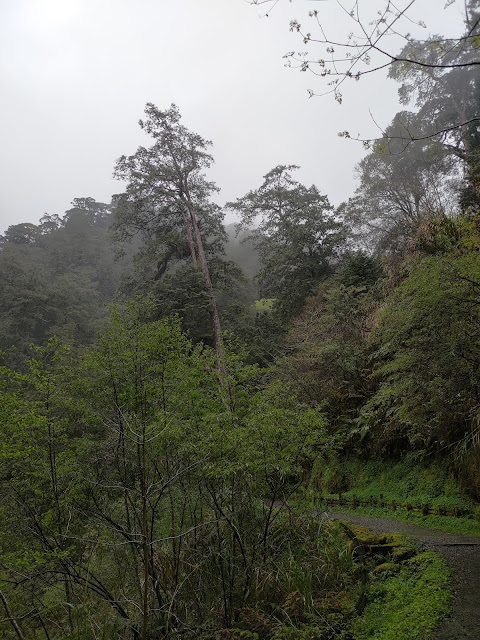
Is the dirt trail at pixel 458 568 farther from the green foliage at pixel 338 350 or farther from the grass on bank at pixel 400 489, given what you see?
the green foliage at pixel 338 350

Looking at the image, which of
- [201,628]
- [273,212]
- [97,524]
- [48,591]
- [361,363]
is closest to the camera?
[201,628]

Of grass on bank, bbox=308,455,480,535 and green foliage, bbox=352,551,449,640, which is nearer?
green foliage, bbox=352,551,449,640

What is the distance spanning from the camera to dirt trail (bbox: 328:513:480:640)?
3896 millimetres

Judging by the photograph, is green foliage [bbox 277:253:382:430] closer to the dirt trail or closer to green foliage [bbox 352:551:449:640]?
the dirt trail

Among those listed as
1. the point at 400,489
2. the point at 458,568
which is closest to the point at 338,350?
the point at 400,489

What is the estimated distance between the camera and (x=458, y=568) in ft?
16.8

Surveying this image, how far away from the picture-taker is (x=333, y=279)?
53.1ft

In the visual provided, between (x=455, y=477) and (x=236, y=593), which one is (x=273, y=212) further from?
(x=236, y=593)

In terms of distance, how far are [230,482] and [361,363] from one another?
758cm

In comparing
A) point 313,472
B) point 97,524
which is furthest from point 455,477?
point 97,524

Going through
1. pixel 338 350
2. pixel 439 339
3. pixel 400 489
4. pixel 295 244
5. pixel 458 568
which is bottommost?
pixel 400 489

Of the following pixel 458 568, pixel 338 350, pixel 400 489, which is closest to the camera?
pixel 458 568

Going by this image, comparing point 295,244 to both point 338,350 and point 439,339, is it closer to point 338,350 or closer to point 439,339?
point 338,350

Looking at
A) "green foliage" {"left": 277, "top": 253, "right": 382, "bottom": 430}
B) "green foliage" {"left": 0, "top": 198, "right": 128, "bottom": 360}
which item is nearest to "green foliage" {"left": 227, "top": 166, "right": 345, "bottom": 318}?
"green foliage" {"left": 277, "top": 253, "right": 382, "bottom": 430}
